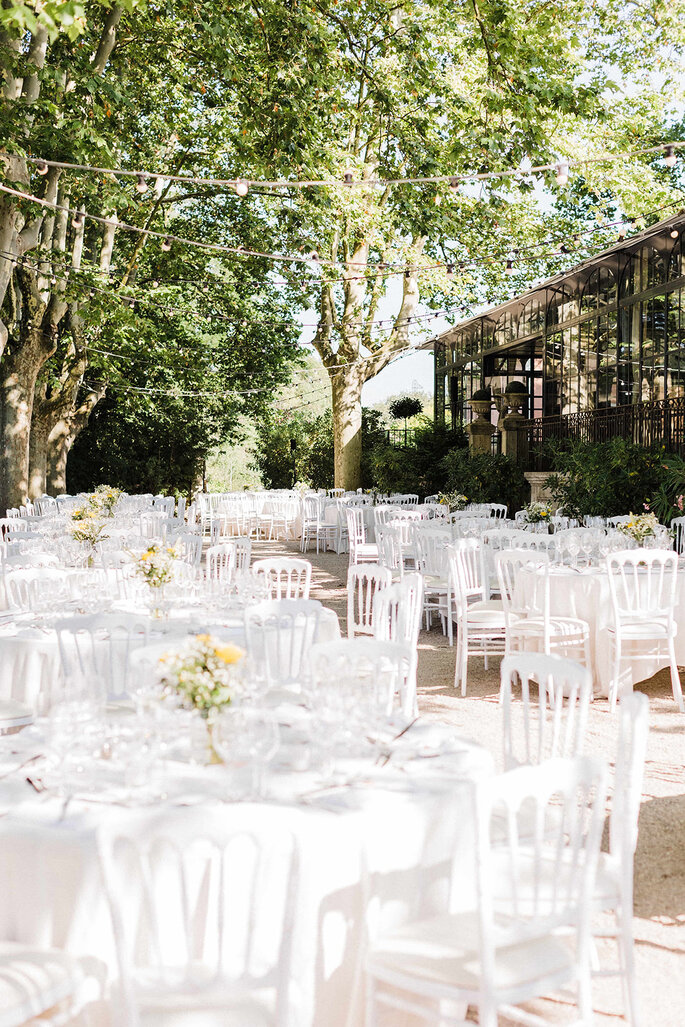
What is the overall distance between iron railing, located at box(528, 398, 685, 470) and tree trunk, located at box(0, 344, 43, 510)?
8.60 metres

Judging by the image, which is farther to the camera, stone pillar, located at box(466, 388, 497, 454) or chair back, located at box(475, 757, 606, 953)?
stone pillar, located at box(466, 388, 497, 454)

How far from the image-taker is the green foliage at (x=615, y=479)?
12.8 meters

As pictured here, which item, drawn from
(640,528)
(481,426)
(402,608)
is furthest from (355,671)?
(481,426)

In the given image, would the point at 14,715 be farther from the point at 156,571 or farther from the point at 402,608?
the point at 402,608

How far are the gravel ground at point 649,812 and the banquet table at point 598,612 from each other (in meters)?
0.23

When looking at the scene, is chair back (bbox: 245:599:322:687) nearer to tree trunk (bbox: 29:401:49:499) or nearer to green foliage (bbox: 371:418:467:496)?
tree trunk (bbox: 29:401:49:499)

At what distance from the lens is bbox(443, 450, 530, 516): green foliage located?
59.4 ft

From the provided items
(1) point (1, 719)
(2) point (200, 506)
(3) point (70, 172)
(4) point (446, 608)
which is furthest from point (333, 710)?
(2) point (200, 506)

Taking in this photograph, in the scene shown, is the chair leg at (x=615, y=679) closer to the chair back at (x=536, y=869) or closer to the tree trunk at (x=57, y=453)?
the chair back at (x=536, y=869)

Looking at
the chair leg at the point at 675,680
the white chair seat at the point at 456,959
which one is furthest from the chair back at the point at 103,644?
the chair leg at the point at 675,680

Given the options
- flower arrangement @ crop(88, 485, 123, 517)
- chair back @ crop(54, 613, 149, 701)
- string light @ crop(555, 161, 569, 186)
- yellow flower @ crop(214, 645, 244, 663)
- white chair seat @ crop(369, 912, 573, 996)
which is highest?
string light @ crop(555, 161, 569, 186)

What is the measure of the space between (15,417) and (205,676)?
13602 mm

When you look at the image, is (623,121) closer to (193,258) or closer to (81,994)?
(193,258)

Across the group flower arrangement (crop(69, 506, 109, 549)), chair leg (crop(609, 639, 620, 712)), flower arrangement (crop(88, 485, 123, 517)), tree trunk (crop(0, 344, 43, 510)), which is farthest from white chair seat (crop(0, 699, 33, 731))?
tree trunk (crop(0, 344, 43, 510))
